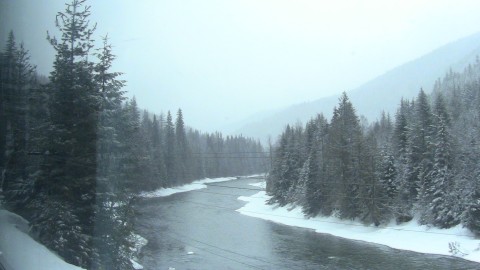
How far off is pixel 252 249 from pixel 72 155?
17411 mm

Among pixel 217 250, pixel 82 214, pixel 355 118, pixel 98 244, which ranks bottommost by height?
pixel 217 250

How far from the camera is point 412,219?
3766 cm

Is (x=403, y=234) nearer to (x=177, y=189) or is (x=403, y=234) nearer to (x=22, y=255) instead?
(x=22, y=255)

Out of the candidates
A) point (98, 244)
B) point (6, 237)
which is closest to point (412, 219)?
point (98, 244)

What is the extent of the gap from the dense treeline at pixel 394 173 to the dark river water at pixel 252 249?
5.14 m

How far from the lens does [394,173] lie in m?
40.9

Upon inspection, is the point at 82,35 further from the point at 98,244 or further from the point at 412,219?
the point at 412,219

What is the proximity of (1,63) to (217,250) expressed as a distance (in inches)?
845

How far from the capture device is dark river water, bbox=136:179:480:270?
26.0 meters

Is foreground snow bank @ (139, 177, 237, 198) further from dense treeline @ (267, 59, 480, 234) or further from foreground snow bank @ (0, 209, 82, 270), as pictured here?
foreground snow bank @ (0, 209, 82, 270)

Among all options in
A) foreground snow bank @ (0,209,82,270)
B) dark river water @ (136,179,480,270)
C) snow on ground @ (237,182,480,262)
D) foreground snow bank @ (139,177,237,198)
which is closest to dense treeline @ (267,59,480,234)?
snow on ground @ (237,182,480,262)

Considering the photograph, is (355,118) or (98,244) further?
(355,118)

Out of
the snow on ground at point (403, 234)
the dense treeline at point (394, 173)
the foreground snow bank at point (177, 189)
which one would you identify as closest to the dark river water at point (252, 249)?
the snow on ground at point (403, 234)

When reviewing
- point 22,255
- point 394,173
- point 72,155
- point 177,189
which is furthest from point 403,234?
point 177,189
